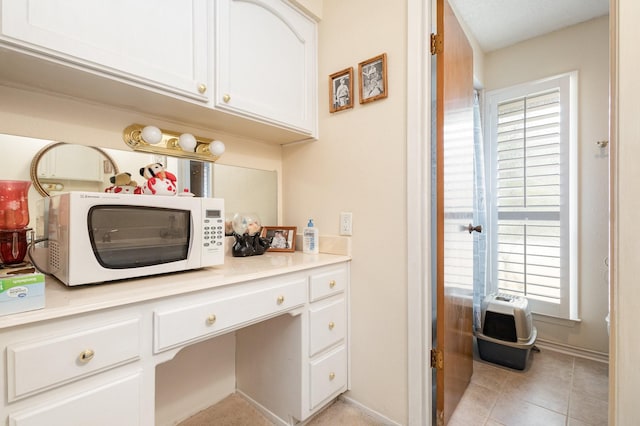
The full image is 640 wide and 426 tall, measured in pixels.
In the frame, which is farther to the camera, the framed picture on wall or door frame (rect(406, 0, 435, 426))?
the framed picture on wall

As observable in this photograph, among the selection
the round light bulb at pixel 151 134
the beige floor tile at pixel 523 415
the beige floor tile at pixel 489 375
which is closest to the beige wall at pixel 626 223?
the beige floor tile at pixel 523 415

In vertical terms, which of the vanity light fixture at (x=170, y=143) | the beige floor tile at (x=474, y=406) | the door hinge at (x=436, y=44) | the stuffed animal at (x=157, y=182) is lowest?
the beige floor tile at (x=474, y=406)

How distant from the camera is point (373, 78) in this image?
148 cm

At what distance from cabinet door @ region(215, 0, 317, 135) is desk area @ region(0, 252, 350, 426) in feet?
2.51

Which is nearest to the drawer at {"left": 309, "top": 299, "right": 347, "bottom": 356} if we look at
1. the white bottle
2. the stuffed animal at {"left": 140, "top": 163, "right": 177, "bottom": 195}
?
the white bottle

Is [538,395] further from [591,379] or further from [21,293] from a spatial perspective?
[21,293]

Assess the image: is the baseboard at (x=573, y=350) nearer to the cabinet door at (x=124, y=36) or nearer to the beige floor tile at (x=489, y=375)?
the beige floor tile at (x=489, y=375)

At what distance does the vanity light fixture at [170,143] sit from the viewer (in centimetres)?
129

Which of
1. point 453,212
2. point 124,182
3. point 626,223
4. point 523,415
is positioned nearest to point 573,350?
point 523,415

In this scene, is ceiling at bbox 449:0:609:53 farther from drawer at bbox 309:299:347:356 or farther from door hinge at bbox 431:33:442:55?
drawer at bbox 309:299:347:356

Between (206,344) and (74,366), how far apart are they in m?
0.90

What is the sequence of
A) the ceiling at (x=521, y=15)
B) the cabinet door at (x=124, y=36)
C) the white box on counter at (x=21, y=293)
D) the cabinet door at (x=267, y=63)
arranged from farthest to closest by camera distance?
the ceiling at (x=521, y=15), the cabinet door at (x=267, y=63), the cabinet door at (x=124, y=36), the white box on counter at (x=21, y=293)

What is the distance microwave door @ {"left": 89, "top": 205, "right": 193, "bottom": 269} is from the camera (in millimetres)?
916

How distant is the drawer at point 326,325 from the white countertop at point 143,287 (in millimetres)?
232
